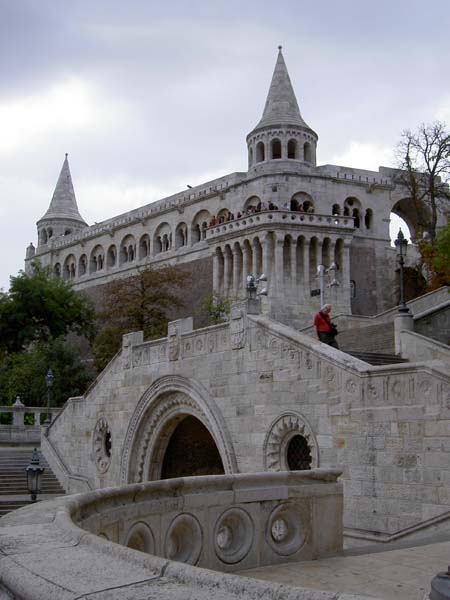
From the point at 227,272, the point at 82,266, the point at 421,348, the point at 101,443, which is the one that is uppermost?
the point at 82,266

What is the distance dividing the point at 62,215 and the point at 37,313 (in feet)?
64.2

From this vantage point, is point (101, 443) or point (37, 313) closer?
point (101, 443)

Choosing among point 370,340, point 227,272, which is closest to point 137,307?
Answer: point 227,272

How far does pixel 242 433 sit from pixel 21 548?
12.0 metres

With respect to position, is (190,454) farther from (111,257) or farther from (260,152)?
(111,257)

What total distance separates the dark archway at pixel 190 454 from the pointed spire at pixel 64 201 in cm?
4672

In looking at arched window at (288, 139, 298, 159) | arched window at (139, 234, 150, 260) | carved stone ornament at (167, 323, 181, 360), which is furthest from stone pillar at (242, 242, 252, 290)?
carved stone ornament at (167, 323, 181, 360)

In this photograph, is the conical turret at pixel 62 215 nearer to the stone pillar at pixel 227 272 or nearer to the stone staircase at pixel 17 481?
the stone pillar at pixel 227 272

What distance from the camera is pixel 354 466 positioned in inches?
459

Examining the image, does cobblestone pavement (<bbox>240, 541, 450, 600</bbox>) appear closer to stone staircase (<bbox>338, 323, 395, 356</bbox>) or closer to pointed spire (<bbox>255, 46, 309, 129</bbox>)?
stone staircase (<bbox>338, 323, 395, 356</bbox>)

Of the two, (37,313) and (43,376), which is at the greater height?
(37,313)

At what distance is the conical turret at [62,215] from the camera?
6306cm

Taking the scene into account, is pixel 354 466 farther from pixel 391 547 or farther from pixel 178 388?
pixel 178 388

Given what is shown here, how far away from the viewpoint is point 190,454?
1984 cm
